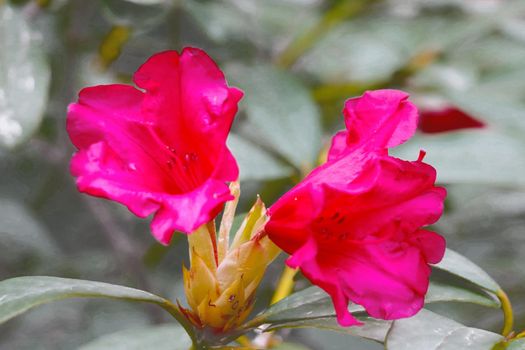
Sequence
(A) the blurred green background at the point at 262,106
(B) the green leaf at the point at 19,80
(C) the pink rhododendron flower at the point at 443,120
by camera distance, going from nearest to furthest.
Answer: (B) the green leaf at the point at 19,80 → (A) the blurred green background at the point at 262,106 → (C) the pink rhododendron flower at the point at 443,120

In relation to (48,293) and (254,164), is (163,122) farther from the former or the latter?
(254,164)

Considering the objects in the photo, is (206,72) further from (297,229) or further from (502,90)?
(502,90)

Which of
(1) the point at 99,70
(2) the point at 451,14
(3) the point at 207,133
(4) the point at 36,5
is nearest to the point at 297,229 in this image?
(3) the point at 207,133

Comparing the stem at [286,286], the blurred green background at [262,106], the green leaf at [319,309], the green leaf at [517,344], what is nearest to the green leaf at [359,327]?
the green leaf at [319,309]

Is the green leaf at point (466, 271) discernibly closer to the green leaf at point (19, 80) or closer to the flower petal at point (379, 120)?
the flower petal at point (379, 120)

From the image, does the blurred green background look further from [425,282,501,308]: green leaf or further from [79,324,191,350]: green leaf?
[425,282,501,308]: green leaf

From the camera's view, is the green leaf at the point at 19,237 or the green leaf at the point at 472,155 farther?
the green leaf at the point at 19,237
